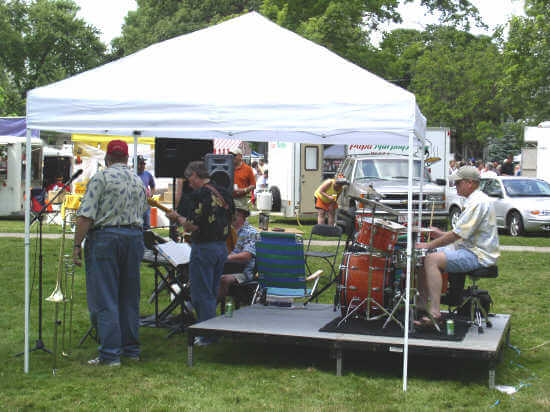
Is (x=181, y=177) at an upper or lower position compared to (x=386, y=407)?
upper

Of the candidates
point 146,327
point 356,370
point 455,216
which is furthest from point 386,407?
point 455,216

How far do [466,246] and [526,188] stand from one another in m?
12.8

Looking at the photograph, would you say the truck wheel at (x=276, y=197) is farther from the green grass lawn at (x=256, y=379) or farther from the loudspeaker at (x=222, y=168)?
the green grass lawn at (x=256, y=379)

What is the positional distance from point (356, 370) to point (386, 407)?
1123mm

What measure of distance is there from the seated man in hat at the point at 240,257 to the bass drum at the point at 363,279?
146 cm

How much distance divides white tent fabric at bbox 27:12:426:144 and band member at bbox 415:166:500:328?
87 cm

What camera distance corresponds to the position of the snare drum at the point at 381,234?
6.97 m

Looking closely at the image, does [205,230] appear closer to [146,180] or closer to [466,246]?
[466,246]

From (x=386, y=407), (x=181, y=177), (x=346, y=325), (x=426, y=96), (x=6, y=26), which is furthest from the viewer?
(x=6, y=26)

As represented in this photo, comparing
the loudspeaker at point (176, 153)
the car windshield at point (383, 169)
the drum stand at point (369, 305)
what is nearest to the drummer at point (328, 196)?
the loudspeaker at point (176, 153)

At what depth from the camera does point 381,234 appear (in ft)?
23.2

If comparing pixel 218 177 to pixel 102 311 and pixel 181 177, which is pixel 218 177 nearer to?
pixel 181 177

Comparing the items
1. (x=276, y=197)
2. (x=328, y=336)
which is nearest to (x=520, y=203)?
(x=276, y=197)

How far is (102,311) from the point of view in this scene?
21.5ft
